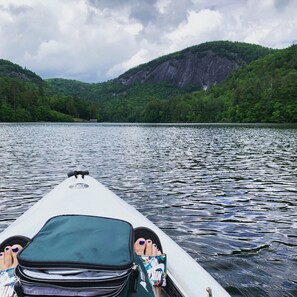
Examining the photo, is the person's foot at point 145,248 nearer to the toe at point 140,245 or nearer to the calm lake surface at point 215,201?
the toe at point 140,245

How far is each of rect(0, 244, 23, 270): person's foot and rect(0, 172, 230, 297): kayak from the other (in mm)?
197

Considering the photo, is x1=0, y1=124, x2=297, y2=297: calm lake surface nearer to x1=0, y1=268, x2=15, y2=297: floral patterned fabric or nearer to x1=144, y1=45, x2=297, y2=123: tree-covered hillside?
x1=0, y1=268, x2=15, y2=297: floral patterned fabric

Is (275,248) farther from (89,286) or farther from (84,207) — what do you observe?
(89,286)

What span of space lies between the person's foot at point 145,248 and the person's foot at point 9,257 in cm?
157

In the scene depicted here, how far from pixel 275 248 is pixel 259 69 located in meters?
190

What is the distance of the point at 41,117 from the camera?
18150 centimetres

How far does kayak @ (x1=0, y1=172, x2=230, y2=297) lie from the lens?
12.3 feet

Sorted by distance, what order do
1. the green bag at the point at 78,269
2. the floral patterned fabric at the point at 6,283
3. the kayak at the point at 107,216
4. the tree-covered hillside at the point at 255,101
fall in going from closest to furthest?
the green bag at the point at 78,269 → the floral patterned fabric at the point at 6,283 → the kayak at the point at 107,216 → the tree-covered hillside at the point at 255,101

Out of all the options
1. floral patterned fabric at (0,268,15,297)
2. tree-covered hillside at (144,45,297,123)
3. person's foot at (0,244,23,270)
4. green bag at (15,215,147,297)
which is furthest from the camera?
tree-covered hillside at (144,45,297,123)

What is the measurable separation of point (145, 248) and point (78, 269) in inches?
70.3

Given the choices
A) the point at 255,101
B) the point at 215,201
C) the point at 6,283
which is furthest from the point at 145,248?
the point at 255,101

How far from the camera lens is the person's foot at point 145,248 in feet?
14.3

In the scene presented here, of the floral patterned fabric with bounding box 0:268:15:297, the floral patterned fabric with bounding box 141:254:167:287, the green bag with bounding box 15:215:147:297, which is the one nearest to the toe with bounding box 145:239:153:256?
the floral patterned fabric with bounding box 141:254:167:287

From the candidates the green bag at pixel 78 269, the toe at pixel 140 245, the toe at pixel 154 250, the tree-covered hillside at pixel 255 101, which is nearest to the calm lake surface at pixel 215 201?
the toe at pixel 154 250
